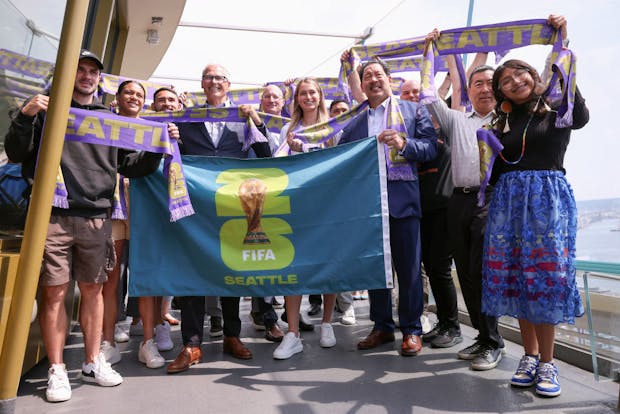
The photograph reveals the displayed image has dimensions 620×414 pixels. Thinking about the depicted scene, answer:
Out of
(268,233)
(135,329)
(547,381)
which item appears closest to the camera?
(547,381)

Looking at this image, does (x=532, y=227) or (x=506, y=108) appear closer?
(x=532, y=227)

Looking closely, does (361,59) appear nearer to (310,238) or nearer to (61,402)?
(310,238)

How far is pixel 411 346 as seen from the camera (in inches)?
113

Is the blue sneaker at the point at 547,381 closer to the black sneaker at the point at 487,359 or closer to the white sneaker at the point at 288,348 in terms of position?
the black sneaker at the point at 487,359

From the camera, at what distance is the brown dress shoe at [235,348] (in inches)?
114

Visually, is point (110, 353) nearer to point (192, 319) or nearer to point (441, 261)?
point (192, 319)

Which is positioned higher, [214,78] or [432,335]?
[214,78]

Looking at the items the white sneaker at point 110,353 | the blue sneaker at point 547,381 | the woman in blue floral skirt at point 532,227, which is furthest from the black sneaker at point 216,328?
the blue sneaker at point 547,381

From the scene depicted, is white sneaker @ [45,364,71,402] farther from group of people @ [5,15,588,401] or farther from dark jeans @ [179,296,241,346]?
dark jeans @ [179,296,241,346]

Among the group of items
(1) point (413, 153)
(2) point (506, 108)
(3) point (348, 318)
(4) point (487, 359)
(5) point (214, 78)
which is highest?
(5) point (214, 78)

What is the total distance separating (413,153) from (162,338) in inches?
75.5

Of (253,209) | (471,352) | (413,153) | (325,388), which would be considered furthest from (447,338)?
(253,209)

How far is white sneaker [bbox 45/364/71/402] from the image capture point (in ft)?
7.26

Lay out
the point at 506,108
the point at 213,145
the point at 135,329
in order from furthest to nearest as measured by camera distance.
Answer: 1. the point at 135,329
2. the point at 213,145
3. the point at 506,108
